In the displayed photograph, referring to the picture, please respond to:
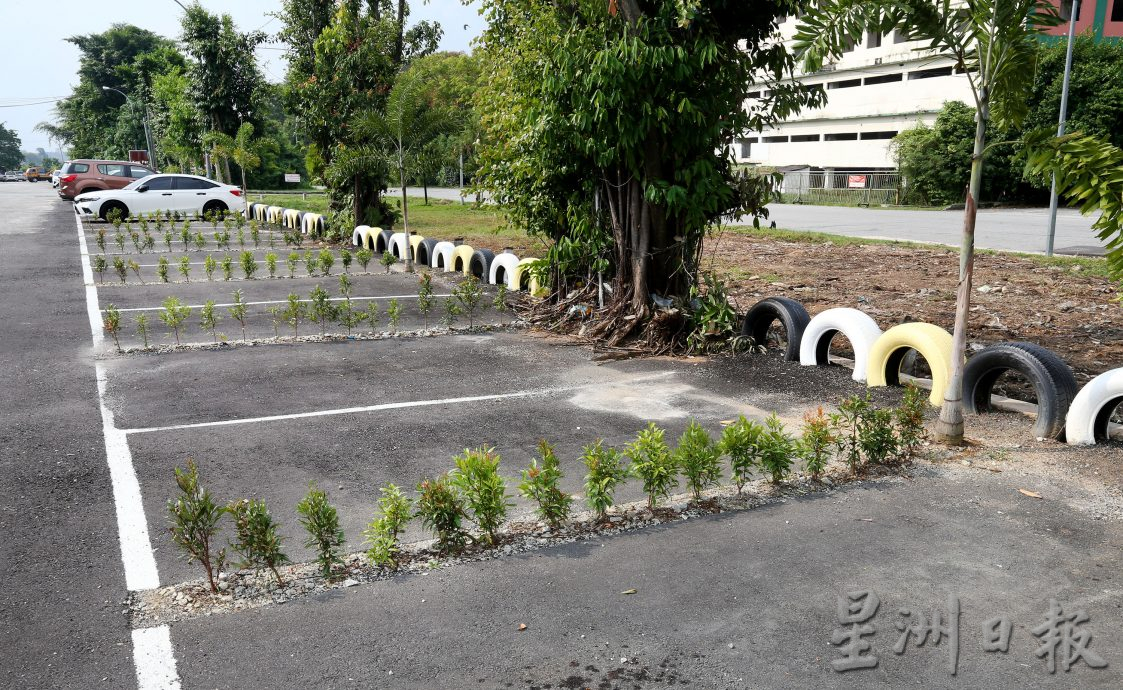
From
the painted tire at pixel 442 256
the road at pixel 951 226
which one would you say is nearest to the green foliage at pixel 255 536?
the painted tire at pixel 442 256

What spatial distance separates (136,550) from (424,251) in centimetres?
1290

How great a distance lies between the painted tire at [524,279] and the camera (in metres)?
12.1

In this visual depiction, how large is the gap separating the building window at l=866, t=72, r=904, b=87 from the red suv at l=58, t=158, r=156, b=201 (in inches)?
1466

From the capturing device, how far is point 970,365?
682 cm

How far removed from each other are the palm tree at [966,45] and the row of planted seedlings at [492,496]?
2.03 ft

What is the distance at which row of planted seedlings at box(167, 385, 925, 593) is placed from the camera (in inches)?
167

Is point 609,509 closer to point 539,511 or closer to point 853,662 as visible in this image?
point 539,511

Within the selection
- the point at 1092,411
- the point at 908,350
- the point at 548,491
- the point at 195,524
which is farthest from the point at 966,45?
the point at 195,524

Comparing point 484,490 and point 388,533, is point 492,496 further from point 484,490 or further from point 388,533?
point 388,533

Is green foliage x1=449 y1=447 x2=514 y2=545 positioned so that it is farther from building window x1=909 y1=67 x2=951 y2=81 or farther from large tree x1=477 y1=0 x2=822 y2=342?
building window x1=909 y1=67 x2=951 y2=81

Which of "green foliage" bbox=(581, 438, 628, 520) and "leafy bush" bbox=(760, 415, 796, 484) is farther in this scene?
"leafy bush" bbox=(760, 415, 796, 484)

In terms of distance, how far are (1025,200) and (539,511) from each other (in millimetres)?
39168

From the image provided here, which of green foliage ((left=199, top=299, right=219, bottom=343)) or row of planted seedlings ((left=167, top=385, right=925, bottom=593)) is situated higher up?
green foliage ((left=199, top=299, right=219, bottom=343))

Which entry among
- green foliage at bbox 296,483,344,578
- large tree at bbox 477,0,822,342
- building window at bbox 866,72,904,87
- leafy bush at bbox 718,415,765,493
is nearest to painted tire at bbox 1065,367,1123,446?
leafy bush at bbox 718,415,765,493
